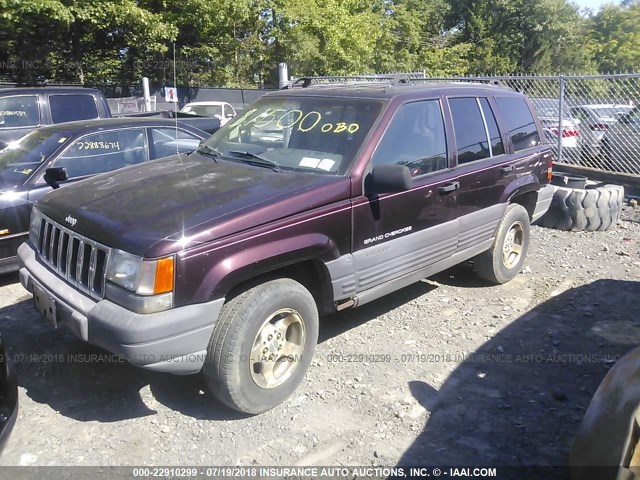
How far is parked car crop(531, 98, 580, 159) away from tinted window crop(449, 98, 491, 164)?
5.03 metres

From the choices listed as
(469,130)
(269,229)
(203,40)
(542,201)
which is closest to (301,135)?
(269,229)

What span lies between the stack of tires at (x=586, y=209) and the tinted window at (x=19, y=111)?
297 inches

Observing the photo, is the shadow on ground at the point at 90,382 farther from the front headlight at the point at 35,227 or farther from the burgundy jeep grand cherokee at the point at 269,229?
the front headlight at the point at 35,227

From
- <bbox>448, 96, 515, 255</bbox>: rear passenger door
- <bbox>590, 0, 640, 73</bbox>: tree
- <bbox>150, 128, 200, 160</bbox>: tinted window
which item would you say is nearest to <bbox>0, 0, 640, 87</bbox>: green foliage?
<bbox>150, 128, 200, 160</bbox>: tinted window

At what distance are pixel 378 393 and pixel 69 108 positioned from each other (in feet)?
22.9

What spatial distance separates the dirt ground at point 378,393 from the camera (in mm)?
3160

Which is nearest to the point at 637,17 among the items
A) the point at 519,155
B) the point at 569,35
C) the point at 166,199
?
the point at 569,35

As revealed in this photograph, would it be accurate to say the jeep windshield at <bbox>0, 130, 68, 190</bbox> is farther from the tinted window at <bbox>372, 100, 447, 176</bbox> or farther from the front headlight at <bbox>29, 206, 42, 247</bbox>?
the tinted window at <bbox>372, 100, 447, 176</bbox>

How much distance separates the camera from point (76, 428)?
10.9 feet

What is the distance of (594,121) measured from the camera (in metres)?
9.49

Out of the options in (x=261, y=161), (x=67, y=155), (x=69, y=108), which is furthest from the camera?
(x=69, y=108)

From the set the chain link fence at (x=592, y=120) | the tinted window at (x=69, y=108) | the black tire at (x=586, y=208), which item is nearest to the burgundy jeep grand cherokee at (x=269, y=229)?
the black tire at (x=586, y=208)

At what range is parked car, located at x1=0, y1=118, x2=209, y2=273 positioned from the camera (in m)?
5.20

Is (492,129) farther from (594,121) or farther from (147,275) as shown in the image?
(594,121)
